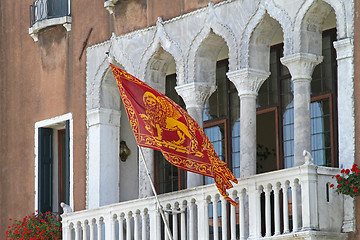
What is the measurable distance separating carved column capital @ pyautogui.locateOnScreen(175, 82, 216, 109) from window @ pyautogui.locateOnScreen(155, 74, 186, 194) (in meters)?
2.11

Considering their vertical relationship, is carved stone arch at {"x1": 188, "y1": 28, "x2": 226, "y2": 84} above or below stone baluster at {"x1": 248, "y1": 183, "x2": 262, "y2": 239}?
above

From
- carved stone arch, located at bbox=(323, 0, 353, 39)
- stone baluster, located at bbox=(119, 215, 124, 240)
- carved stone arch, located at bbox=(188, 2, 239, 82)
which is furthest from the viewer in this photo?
stone baluster, located at bbox=(119, 215, 124, 240)

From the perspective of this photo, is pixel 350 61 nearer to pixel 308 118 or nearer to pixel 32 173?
pixel 308 118

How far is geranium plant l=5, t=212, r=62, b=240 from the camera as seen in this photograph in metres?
19.0

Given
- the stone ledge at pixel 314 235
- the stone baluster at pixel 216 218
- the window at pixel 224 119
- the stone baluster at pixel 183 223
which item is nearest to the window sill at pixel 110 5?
the window at pixel 224 119

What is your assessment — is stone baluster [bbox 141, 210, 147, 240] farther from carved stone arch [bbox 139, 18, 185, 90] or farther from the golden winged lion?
carved stone arch [bbox 139, 18, 185, 90]

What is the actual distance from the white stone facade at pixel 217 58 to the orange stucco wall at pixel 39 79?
287 mm

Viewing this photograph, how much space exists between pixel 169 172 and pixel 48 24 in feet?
10.4

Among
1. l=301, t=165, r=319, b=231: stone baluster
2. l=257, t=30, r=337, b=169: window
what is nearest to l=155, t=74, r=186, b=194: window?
l=257, t=30, r=337, b=169: window

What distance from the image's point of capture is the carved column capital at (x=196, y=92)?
1711 centimetres

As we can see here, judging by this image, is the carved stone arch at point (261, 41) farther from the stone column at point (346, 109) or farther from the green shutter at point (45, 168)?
the green shutter at point (45, 168)

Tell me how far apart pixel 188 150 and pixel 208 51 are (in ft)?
8.08

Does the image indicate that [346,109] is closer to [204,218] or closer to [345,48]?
[345,48]

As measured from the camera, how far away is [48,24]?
19.7m
